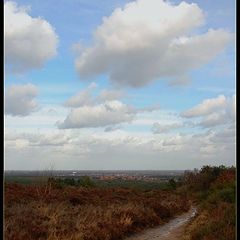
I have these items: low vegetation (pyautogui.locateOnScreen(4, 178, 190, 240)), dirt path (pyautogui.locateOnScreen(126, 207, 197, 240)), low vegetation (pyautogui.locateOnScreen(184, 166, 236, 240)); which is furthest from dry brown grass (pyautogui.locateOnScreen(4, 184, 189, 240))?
low vegetation (pyautogui.locateOnScreen(184, 166, 236, 240))

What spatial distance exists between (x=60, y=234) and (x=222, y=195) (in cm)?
744

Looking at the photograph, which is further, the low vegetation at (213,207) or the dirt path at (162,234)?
the dirt path at (162,234)

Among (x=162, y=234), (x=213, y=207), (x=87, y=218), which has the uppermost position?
(x=87, y=218)

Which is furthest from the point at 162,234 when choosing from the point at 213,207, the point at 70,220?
the point at 213,207

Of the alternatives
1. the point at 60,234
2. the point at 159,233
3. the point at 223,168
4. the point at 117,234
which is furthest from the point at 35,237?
the point at 223,168

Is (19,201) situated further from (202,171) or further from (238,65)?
(202,171)

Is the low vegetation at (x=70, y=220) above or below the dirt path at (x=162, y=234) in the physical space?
above

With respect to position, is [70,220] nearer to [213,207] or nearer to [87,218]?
[87,218]

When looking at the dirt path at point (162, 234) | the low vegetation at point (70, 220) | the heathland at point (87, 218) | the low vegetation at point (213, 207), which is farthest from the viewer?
the dirt path at point (162, 234)

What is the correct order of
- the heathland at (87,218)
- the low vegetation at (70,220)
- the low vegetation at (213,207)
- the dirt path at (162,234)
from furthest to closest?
the dirt path at (162,234) → the low vegetation at (70,220) → the heathland at (87,218) → the low vegetation at (213,207)

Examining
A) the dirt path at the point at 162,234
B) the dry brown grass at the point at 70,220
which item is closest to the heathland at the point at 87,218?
the dry brown grass at the point at 70,220

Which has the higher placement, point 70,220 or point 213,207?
point 70,220

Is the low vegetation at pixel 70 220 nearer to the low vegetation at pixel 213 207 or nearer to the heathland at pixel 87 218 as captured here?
the heathland at pixel 87 218

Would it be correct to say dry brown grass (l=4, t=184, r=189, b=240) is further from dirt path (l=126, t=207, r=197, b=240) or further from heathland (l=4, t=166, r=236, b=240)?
dirt path (l=126, t=207, r=197, b=240)
